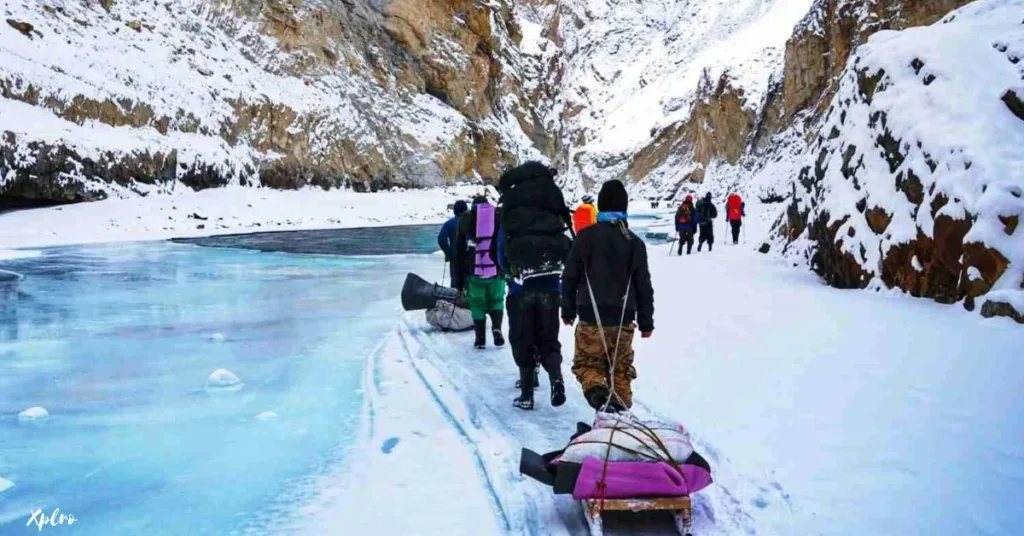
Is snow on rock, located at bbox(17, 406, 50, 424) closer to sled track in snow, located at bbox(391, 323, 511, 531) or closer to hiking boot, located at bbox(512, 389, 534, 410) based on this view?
sled track in snow, located at bbox(391, 323, 511, 531)

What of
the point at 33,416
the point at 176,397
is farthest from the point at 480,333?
the point at 33,416

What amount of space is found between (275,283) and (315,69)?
120 ft

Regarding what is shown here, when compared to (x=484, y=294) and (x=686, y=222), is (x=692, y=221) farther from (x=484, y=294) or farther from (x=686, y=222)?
(x=484, y=294)

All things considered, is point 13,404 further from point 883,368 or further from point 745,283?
point 745,283

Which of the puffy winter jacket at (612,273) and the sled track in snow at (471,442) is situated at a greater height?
the puffy winter jacket at (612,273)

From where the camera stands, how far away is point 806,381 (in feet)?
18.2

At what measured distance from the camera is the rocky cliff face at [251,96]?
29.6m

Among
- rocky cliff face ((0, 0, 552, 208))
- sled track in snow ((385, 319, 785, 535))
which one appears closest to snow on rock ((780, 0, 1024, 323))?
sled track in snow ((385, 319, 785, 535))

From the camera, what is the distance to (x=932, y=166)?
27.9 feet

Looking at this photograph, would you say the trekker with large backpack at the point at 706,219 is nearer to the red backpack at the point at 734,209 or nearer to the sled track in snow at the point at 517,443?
the red backpack at the point at 734,209

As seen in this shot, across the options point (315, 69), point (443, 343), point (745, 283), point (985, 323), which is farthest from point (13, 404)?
point (315, 69)

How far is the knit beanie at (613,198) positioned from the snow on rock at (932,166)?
4.35 meters

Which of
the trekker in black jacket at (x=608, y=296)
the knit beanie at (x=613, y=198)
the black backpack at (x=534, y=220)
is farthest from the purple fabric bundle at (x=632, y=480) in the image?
the black backpack at (x=534, y=220)

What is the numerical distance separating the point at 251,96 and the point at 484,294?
38.2 meters
